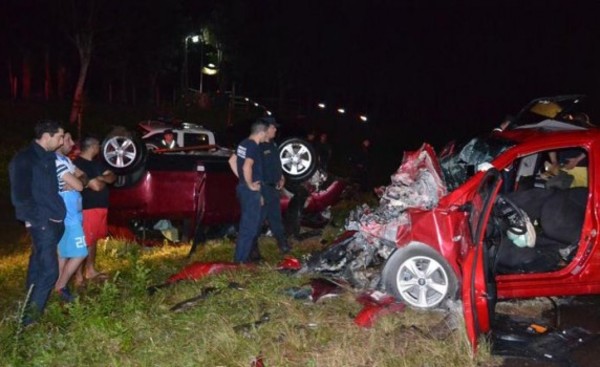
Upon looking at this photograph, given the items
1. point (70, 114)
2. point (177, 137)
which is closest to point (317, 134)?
point (177, 137)

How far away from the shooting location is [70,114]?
25.9 meters

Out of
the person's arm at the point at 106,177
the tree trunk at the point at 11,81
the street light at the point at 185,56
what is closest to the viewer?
the person's arm at the point at 106,177

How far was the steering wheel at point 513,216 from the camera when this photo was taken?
17.6 ft

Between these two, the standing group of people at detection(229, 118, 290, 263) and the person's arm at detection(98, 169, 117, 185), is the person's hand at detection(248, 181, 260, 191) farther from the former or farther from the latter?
the person's arm at detection(98, 169, 117, 185)

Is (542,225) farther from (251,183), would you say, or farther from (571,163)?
(251,183)

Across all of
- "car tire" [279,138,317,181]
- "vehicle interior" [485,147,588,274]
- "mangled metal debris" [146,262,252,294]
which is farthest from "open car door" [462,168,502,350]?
"car tire" [279,138,317,181]

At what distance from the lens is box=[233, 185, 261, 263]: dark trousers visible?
6.91 meters

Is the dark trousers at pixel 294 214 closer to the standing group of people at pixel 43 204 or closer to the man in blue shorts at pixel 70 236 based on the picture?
the man in blue shorts at pixel 70 236

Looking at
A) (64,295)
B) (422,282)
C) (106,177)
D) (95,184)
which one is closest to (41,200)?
(64,295)

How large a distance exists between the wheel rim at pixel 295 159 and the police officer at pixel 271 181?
1.06 m

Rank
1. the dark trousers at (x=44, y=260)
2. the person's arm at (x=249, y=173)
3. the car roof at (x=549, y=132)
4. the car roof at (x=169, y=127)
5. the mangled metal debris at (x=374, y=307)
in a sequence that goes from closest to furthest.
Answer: the mangled metal debris at (x=374, y=307)
the dark trousers at (x=44, y=260)
the car roof at (x=549, y=132)
the person's arm at (x=249, y=173)
the car roof at (x=169, y=127)

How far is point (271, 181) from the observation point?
24.6 ft

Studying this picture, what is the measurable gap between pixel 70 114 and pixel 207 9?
636 inches

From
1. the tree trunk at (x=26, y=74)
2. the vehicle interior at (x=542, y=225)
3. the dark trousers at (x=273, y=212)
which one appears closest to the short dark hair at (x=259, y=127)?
the dark trousers at (x=273, y=212)
